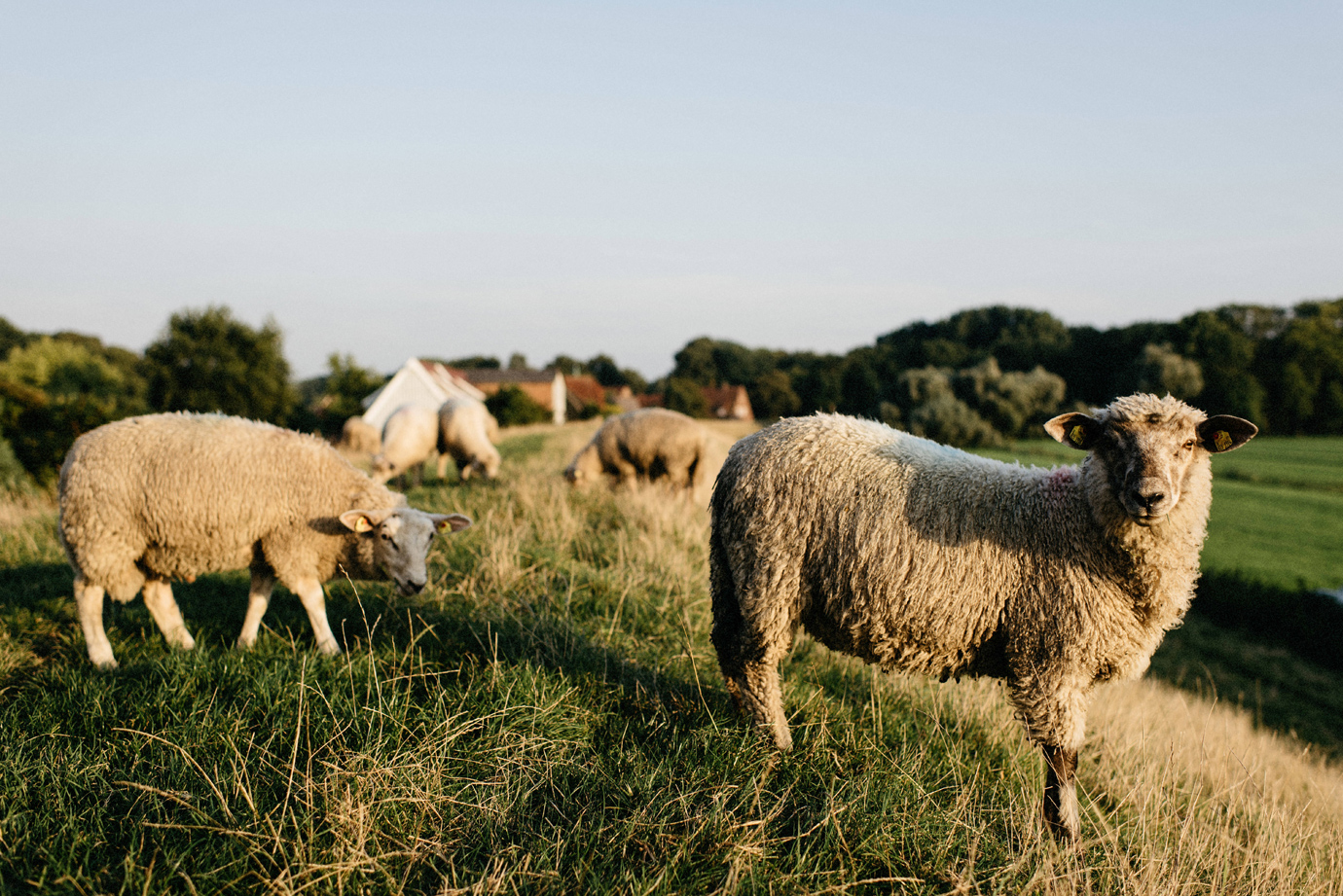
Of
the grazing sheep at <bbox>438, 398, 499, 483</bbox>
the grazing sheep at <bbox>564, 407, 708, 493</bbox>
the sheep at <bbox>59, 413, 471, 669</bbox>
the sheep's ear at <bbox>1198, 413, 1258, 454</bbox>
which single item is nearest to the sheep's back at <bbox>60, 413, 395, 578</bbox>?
the sheep at <bbox>59, 413, 471, 669</bbox>

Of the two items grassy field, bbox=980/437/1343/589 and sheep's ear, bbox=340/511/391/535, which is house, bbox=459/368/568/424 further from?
sheep's ear, bbox=340/511/391/535

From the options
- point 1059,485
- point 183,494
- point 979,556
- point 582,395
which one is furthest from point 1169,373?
point 582,395

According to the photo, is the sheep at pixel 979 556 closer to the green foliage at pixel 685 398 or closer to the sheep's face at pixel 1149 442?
the sheep's face at pixel 1149 442

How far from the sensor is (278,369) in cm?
4775

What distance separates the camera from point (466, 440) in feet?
49.4

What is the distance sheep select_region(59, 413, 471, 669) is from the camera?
4.89 metres

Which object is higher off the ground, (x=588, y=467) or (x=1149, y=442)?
(x=1149, y=442)

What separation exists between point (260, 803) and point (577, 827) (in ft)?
4.24

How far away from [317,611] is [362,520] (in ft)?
2.45

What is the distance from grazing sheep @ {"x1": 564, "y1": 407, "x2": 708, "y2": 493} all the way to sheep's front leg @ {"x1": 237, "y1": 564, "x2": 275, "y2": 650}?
7.19 meters

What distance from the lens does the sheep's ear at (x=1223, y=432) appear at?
3209mm

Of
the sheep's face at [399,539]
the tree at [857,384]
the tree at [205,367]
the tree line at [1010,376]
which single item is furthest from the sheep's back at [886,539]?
the tree at [857,384]

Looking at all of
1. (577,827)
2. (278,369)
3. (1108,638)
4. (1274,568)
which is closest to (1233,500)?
(1274,568)

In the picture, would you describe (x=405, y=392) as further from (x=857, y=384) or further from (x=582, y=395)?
(x=857, y=384)
